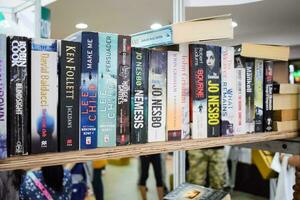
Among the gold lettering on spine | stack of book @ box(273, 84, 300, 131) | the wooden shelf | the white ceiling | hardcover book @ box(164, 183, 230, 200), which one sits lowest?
hardcover book @ box(164, 183, 230, 200)

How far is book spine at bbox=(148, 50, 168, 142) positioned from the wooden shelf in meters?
0.04

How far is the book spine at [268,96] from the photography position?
49.4 inches

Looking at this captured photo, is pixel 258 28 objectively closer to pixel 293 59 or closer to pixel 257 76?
pixel 293 59

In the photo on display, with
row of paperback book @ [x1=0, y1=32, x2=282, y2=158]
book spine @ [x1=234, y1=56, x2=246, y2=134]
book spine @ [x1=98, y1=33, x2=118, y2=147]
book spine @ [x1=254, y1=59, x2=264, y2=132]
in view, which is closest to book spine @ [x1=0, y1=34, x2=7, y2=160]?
row of paperback book @ [x1=0, y1=32, x2=282, y2=158]

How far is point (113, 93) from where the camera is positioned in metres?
0.86

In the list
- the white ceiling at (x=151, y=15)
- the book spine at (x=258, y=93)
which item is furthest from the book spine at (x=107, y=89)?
the white ceiling at (x=151, y=15)

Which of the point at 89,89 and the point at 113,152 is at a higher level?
the point at 89,89

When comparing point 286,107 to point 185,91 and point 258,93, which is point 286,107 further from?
A: point 185,91

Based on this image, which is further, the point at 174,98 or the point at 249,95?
the point at 249,95

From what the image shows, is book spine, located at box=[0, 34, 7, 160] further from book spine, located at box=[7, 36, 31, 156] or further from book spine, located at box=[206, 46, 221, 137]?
book spine, located at box=[206, 46, 221, 137]

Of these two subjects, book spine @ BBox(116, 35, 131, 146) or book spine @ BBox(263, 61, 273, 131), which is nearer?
book spine @ BBox(116, 35, 131, 146)

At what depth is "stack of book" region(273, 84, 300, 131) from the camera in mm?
1295

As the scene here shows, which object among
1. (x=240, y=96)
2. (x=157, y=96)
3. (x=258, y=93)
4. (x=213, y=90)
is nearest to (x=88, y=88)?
(x=157, y=96)

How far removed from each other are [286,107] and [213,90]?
424 millimetres
